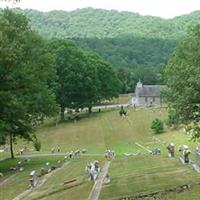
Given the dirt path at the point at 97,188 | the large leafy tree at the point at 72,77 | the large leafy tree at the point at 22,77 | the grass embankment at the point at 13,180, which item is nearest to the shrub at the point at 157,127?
the grass embankment at the point at 13,180

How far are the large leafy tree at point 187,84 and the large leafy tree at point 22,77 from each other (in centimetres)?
1346

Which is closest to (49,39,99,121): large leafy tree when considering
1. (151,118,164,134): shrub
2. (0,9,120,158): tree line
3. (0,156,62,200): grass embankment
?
(151,118,164,134): shrub

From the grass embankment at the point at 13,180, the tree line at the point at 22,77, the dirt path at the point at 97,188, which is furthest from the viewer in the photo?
the tree line at the point at 22,77

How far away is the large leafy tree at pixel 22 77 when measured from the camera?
151 feet

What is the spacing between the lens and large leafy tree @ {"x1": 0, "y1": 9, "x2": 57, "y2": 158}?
45969 mm

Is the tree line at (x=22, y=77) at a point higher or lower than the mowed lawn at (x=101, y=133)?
higher

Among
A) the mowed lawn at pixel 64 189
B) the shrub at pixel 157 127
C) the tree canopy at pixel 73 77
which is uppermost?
the tree canopy at pixel 73 77

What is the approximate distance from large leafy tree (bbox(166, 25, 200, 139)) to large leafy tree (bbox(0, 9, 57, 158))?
13.5 m

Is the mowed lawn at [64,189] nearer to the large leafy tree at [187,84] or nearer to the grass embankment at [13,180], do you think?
the grass embankment at [13,180]

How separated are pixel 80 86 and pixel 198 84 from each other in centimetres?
7560

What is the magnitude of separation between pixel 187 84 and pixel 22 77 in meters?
18.3

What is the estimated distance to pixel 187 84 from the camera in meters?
35.3

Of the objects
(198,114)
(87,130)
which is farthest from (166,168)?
(87,130)

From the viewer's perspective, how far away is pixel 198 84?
110 feet
